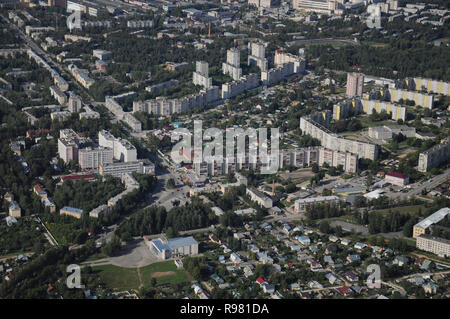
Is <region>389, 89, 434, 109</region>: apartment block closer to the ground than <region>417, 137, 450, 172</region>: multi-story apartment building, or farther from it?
farther from it

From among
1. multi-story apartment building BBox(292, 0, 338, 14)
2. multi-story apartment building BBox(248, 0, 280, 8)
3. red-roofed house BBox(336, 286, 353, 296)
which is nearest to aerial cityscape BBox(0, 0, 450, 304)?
red-roofed house BBox(336, 286, 353, 296)

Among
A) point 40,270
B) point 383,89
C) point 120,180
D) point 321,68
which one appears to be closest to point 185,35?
point 321,68

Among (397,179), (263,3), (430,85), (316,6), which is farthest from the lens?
(263,3)

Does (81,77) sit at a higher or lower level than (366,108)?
higher

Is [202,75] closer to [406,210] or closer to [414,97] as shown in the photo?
[414,97]

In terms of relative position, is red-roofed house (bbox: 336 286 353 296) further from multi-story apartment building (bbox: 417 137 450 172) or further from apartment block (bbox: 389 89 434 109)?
apartment block (bbox: 389 89 434 109)

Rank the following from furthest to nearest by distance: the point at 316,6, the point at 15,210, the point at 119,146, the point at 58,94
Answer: the point at 316,6 → the point at 58,94 → the point at 119,146 → the point at 15,210

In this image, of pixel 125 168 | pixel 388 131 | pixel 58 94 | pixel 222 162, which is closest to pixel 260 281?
pixel 222 162

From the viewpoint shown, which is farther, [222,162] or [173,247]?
[222,162]
